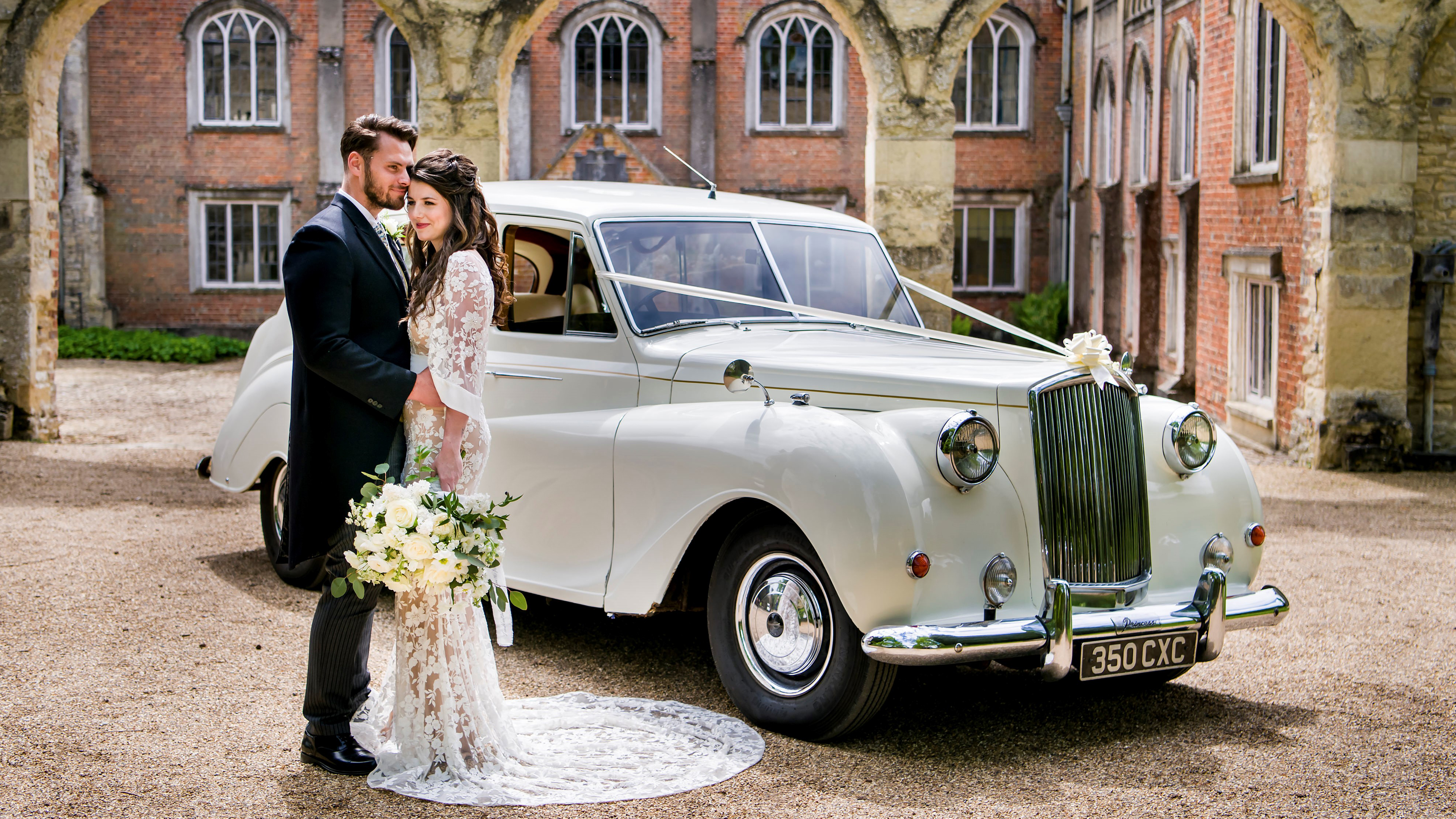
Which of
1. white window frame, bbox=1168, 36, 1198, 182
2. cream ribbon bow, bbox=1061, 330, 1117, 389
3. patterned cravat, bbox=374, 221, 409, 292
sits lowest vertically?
cream ribbon bow, bbox=1061, 330, 1117, 389

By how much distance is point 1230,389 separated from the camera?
1411 cm

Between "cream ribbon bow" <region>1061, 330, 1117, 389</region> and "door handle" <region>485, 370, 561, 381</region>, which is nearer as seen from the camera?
"cream ribbon bow" <region>1061, 330, 1117, 389</region>

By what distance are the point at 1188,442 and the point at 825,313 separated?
1.53 m

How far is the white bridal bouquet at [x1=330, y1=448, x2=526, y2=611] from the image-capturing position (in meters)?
3.67

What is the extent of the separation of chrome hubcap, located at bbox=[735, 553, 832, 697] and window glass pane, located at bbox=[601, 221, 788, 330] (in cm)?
124

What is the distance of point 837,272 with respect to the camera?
5730mm

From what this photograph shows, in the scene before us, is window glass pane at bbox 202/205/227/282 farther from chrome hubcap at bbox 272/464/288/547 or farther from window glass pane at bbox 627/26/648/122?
chrome hubcap at bbox 272/464/288/547

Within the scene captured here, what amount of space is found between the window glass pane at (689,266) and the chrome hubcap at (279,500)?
2282mm

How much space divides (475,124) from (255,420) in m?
5.50

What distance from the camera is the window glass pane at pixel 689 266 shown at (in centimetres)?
529

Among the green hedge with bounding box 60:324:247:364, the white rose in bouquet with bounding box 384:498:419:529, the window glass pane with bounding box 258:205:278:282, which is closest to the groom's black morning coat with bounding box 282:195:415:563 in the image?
the white rose in bouquet with bounding box 384:498:419:529

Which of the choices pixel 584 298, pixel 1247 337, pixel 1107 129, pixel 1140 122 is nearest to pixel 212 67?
pixel 1107 129

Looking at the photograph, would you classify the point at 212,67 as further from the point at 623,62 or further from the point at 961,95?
the point at 961,95

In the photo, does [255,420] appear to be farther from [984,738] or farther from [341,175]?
[341,175]
